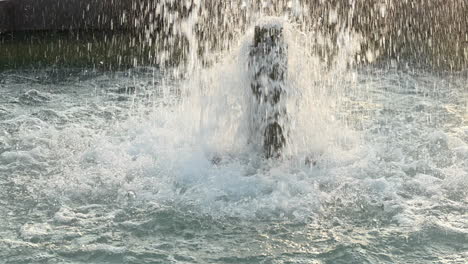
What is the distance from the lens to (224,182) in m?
6.91

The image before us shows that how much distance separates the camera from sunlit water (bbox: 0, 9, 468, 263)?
231 inches

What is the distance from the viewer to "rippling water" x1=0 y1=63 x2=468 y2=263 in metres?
5.84

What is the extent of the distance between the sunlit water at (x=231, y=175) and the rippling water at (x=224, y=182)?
16 mm

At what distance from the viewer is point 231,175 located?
7.04m

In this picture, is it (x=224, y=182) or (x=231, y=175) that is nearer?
(x=224, y=182)

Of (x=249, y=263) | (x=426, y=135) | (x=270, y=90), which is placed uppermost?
(x=270, y=90)

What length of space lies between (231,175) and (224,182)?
15cm

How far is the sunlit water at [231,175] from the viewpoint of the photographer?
5855 mm

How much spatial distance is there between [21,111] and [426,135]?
15.6 feet

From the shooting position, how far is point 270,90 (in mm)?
7309

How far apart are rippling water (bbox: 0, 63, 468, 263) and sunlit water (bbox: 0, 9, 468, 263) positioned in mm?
16

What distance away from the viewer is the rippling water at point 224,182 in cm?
584

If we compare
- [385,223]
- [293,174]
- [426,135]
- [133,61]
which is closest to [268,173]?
[293,174]

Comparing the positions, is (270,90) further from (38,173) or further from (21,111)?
(21,111)
